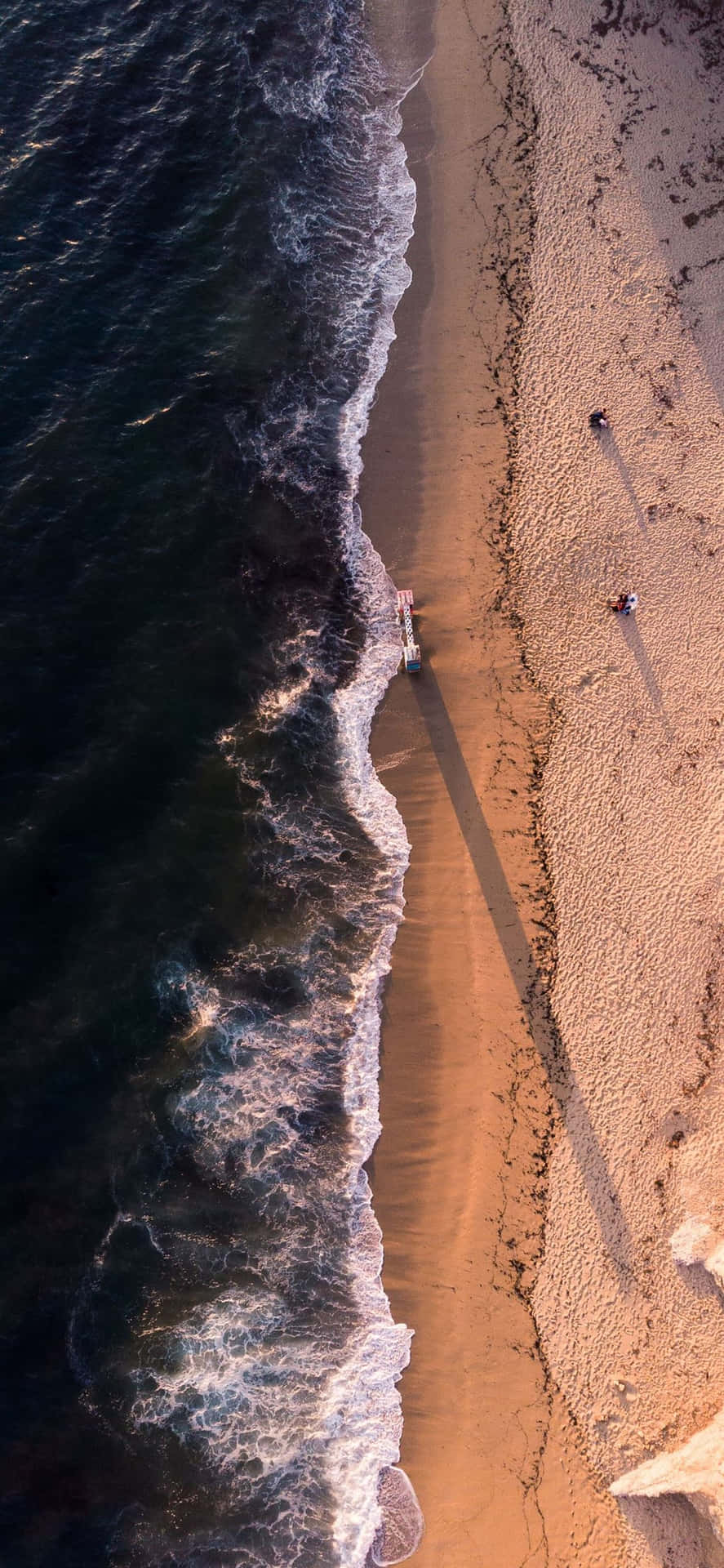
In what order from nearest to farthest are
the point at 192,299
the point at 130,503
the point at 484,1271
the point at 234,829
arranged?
the point at 484,1271 < the point at 234,829 < the point at 130,503 < the point at 192,299

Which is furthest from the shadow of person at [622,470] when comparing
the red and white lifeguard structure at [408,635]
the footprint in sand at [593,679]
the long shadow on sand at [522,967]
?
the long shadow on sand at [522,967]

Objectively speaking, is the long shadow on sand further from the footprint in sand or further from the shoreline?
the footprint in sand

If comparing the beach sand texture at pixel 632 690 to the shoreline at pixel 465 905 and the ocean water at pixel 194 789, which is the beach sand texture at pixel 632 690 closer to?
the shoreline at pixel 465 905

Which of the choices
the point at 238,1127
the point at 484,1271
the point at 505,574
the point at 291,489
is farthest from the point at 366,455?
the point at 484,1271

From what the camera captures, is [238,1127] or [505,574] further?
[505,574]

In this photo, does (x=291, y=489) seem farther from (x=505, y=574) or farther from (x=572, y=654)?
(x=572, y=654)

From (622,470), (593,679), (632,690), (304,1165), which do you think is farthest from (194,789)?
(622,470)

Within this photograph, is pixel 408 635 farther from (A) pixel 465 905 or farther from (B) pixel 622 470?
(B) pixel 622 470

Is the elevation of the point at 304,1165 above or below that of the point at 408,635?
below
